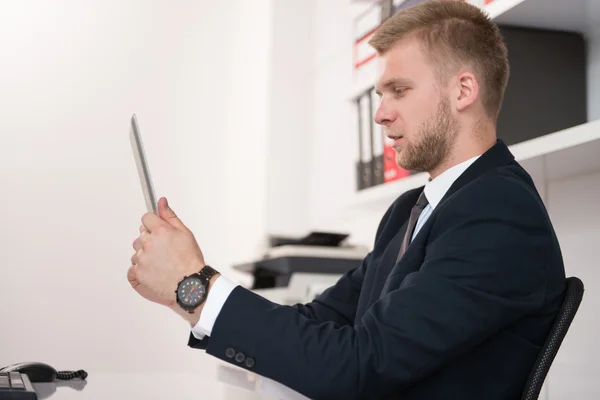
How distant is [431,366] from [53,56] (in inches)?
122

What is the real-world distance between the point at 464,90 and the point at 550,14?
486 mm

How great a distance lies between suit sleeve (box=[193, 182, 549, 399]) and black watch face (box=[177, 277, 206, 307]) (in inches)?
1.8

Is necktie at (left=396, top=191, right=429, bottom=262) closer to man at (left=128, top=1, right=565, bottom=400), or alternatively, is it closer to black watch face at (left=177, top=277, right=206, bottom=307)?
man at (left=128, top=1, right=565, bottom=400)

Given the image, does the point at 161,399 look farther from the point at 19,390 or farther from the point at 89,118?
the point at 89,118

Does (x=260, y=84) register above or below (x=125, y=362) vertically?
above

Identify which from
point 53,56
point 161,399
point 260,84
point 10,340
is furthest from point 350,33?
point 161,399

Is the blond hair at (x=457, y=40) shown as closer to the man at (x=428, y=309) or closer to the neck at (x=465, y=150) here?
the neck at (x=465, y=150)

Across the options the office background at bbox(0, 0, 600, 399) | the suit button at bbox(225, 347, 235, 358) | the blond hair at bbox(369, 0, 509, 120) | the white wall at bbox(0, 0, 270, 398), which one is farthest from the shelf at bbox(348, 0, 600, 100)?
the white wall at bbox(0, 0, 270, 398)

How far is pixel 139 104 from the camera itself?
3.66 metres

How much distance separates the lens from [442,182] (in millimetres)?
1250

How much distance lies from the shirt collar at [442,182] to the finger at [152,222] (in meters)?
0.47

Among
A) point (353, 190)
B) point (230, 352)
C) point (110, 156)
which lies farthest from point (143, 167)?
point (110, 156)

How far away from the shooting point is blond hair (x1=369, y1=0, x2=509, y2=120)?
128 centimetres

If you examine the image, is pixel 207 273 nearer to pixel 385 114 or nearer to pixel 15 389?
pixel 15 389
